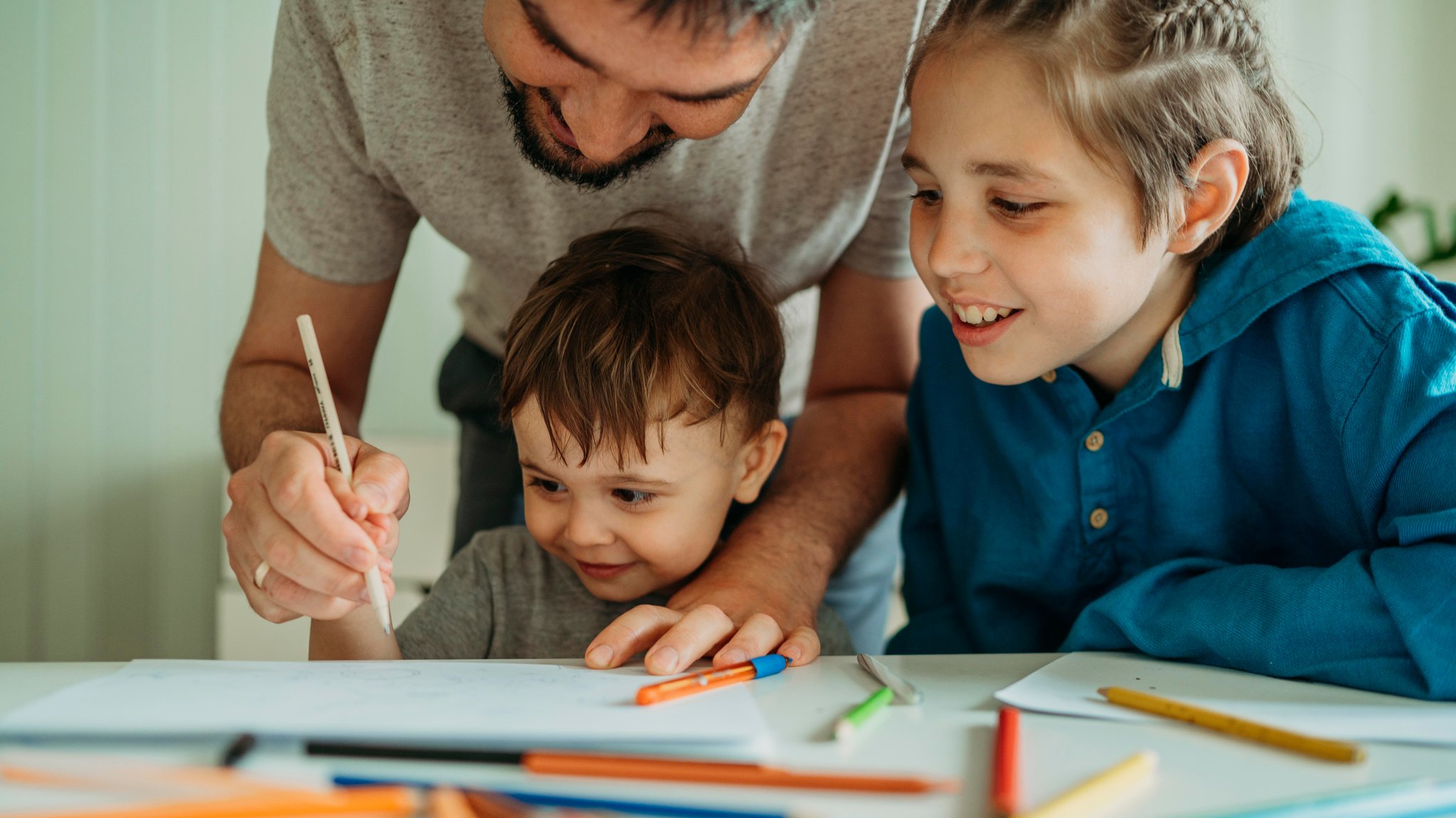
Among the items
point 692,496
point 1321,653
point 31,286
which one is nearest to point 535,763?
point 692,496

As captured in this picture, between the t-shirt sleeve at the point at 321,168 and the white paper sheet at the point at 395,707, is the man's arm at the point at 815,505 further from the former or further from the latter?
the t-shirt sleeve at the point at 321,168

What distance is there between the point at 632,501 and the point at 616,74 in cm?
38

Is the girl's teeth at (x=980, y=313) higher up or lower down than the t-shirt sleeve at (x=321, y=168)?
lower down

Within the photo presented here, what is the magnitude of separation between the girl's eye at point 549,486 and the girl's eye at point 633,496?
0.05 meters

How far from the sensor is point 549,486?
3.08 feet

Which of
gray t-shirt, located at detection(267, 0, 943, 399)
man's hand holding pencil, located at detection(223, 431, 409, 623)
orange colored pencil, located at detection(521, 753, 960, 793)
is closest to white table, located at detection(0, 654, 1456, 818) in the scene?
orange colored pencil, located at detection(521, 753, 960, 793)

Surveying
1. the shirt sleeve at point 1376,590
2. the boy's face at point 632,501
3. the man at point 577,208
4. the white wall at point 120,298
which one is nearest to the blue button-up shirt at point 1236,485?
the shirt sleeve at point 1376,590

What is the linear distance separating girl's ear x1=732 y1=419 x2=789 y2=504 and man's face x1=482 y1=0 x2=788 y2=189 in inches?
11.1

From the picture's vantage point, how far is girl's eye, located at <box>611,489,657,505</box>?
36.2 inches

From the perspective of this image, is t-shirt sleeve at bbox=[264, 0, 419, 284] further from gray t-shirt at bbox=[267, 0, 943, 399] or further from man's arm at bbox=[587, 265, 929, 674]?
man's arm at bbox=[587, 265, 929, 674]

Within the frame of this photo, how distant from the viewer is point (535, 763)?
523 millimetres

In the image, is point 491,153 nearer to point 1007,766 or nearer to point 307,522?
point 307,522

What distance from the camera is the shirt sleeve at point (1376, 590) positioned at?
2.25 feet

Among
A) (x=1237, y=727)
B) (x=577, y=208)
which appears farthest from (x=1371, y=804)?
(x=577, y=208)
